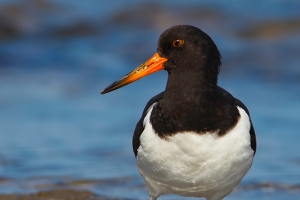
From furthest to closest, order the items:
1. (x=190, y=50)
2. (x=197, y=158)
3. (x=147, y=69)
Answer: (x=147, y=69) < (x=190, y=50) < (x=197, y=158)

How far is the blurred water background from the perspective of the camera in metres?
8.68

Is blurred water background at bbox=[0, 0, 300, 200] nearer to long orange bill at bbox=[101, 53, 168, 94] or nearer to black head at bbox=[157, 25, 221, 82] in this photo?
long orange bill at bbox=[101, 53, 168, 94]

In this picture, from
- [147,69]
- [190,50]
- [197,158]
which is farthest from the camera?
[147,69]

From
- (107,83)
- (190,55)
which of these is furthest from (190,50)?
(107,83)

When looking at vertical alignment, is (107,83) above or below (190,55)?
above

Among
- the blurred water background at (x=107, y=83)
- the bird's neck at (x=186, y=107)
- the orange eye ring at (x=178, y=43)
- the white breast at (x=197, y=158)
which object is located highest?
the blurred water background at (x=107, y=83)

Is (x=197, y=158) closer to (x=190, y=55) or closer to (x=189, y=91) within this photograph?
(x=189, y=91)

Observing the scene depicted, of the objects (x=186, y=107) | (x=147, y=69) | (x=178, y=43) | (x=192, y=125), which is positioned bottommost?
(x=192, y=125)

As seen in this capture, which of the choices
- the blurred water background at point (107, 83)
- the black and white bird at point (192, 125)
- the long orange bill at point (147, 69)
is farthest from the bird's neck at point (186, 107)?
the blurred water background at point (107, 83)

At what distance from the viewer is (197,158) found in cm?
582

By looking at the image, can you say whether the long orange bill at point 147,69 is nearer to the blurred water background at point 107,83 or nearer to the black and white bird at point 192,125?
the black and white bird at point 192,125

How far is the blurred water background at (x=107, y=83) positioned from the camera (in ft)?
28.5

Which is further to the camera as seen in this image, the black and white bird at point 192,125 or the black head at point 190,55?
the black head at point 190,55

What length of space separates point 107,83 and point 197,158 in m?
7.51
